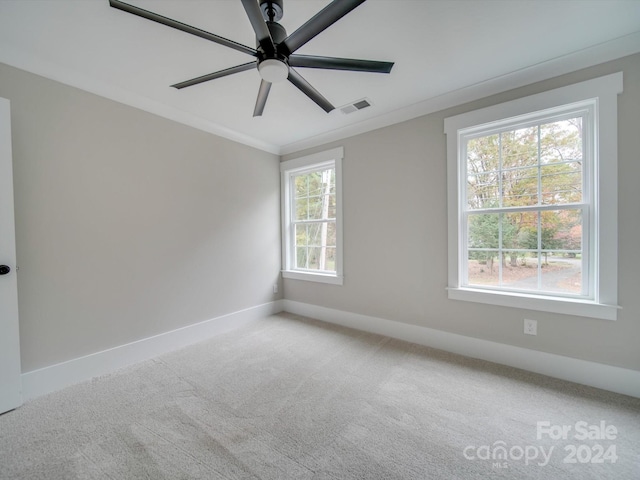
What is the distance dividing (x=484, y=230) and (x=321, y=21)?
7.40ft

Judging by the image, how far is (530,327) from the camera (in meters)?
2.22

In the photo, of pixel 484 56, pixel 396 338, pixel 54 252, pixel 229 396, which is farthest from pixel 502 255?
pixel 54 252

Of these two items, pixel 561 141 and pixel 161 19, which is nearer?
pixel 161 19

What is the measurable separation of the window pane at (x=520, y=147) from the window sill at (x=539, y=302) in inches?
46.3

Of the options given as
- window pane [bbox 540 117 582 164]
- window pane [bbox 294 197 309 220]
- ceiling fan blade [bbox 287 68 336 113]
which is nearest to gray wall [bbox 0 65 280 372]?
window pane [bbox 294 197 309 220]

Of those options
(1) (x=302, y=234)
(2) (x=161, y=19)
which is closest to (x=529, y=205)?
(1) (x=302, y=234)

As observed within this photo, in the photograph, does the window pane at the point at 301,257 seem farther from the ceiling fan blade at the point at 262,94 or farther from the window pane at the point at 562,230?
the window pane at the point at 562,230

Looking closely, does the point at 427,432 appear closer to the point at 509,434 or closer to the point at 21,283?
the point at 509,434

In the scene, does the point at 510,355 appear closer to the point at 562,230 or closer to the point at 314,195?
the point at 562,230

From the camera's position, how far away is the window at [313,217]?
345 centimetres

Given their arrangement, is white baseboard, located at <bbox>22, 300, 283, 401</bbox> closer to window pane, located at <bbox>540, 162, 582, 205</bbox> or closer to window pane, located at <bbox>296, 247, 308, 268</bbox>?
window pane, located at <bbox>296, 247, 308, 268</bbox>

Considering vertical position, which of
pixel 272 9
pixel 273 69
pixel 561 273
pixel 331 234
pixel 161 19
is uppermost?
pixel 272 9

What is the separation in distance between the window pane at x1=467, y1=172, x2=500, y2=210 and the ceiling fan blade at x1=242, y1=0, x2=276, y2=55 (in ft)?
7.12

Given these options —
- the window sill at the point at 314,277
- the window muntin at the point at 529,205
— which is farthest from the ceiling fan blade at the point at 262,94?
the window sill at the point at 314,277
